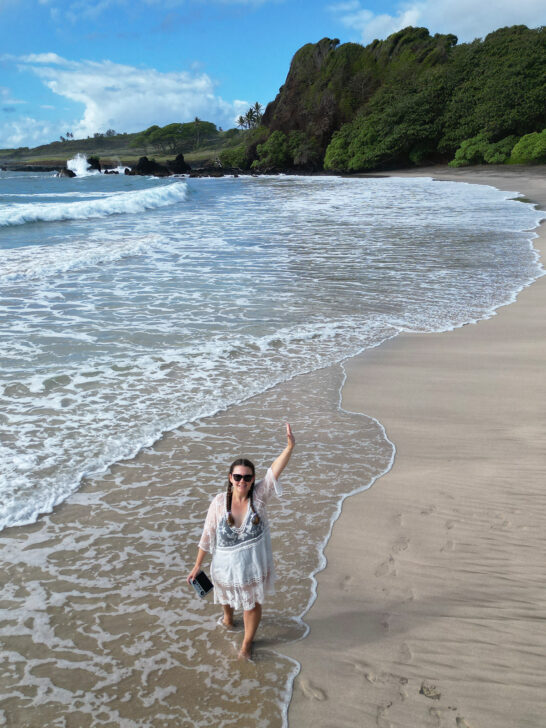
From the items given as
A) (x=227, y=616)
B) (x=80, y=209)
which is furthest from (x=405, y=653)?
(x=80, y=209)

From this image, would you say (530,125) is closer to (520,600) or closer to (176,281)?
(176,281)

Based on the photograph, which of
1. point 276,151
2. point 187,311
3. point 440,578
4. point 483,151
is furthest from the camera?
point 276,151

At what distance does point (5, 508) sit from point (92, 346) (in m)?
3.60

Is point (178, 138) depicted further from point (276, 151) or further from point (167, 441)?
point (167, 441)

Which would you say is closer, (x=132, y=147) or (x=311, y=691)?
(x=311, y=691)

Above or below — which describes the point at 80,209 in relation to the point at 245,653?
above

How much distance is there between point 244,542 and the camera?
2.55 metres

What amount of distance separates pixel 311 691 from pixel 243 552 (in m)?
0.63

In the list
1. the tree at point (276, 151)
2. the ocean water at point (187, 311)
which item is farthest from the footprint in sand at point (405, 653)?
the tree at point (276, 151)

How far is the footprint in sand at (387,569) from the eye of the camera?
3107 mm

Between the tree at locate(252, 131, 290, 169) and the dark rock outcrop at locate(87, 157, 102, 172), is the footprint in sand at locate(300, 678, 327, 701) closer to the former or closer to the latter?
the tree at locate(252, 131, 290, 169)

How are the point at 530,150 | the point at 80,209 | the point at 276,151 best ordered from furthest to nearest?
1. the point at 276,151
2. the point at 530,150
3. the point at 80,209

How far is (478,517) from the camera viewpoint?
3559 mm

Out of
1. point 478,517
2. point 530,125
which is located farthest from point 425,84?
point 478,517
